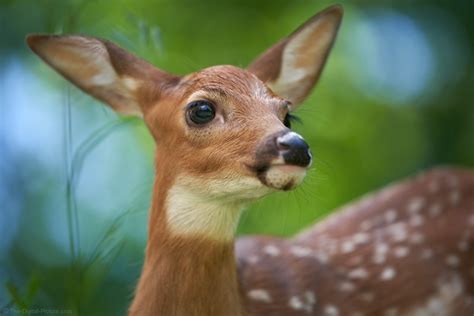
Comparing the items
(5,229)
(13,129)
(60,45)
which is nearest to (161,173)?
(60,45)

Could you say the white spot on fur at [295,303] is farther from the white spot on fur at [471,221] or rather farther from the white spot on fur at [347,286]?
the white spot on fur at [471,221]

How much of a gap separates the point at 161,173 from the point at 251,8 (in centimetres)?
656

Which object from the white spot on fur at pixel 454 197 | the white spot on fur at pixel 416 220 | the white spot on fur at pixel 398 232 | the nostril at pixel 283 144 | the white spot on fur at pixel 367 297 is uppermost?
the nostril at pixel 283 144

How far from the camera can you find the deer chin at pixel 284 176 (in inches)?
137

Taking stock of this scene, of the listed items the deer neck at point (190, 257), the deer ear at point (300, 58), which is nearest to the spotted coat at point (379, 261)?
the deer neck at point (190, 257)

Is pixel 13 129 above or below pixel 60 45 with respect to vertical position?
below

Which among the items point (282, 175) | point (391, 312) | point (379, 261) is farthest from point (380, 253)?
point (282, 175)

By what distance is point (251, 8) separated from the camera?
1045cm

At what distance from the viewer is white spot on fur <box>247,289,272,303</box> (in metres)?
A: 4.71

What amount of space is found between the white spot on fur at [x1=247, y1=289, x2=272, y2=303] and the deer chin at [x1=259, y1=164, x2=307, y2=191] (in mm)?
1274

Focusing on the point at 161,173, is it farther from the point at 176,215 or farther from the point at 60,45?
the point at 60,45

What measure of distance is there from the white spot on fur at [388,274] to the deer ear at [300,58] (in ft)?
3.58

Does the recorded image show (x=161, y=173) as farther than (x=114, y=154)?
No

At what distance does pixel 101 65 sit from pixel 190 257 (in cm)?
101
